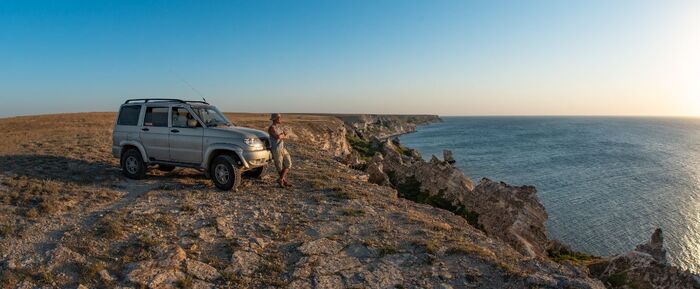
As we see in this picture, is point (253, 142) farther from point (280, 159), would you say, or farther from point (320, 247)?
point (320, 247)

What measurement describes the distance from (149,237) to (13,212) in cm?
438

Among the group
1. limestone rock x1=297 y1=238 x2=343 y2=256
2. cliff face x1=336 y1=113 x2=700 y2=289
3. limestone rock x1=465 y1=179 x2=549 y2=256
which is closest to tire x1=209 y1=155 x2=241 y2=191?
limestone rock x1=297 y1=238 x2=343 y2=256

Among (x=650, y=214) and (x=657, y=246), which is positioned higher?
(x=657, y=246)

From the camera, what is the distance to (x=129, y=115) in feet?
47.5

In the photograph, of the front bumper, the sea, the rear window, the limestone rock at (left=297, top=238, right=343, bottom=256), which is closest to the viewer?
the limestone rock at (left=297, top=238, right=343, bottom=256)

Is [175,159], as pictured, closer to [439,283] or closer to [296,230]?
[296,230]

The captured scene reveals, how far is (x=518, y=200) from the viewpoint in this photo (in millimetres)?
21531

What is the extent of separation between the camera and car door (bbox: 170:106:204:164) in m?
13.1

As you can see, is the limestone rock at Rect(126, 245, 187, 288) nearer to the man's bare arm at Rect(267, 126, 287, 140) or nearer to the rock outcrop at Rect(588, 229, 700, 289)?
the man's bare arm at Rect(267, 126, 287, 140)

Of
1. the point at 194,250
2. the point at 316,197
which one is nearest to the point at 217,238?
the point at 194,250

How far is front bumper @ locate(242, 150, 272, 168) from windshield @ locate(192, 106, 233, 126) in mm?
1744

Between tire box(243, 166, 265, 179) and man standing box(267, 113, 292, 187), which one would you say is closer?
man standing box(267, 113, 292, 187)

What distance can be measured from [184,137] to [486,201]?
50.5 ft

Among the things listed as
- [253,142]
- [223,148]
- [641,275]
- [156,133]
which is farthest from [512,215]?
[156,133]
